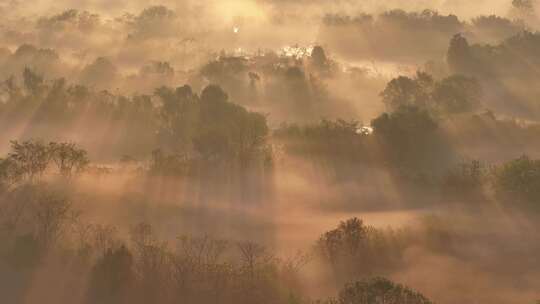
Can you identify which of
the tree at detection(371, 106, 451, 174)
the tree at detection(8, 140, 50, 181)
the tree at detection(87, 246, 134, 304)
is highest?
the tree at detection(371, 106, 451, 174)

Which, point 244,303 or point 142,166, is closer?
point 244,303

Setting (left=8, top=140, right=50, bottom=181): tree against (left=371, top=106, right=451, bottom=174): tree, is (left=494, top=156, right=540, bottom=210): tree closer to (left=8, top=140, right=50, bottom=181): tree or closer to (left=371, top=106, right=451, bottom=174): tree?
(left=371, top=106, right=451, bottom=174): tree

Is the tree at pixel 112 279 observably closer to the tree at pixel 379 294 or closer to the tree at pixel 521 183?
the tree at pixel 379 294

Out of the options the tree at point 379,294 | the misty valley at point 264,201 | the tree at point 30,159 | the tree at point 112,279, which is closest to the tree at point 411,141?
the misty valley at point 264,201

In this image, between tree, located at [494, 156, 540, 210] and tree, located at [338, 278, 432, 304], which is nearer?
tree, located at [338, 278, 432, 304]

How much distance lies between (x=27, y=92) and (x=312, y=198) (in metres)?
80.2

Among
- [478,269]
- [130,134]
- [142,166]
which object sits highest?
[130,134]

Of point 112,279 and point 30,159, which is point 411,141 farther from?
point 112,279

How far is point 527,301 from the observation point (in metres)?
50.2

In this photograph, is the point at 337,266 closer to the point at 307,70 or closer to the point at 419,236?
the point at 419,236

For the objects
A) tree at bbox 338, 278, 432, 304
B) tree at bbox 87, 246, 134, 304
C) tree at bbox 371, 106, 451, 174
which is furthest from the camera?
tree at bbox 371, 106, 451, 174

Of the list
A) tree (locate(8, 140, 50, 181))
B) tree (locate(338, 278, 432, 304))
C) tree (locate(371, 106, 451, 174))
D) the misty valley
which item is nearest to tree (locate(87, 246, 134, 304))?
the misty valley

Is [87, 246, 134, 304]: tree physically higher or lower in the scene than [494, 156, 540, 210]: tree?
lower

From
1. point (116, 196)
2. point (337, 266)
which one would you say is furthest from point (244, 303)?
point (116, 196)
